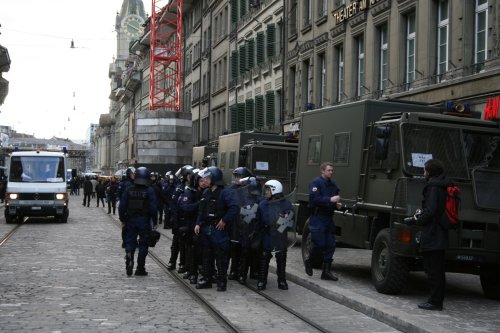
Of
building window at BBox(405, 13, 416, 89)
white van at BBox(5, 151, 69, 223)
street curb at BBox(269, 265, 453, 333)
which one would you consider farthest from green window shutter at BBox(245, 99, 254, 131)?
street curb at BBox(269, 265, 453, 333)

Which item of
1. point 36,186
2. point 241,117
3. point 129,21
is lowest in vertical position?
point 36,186

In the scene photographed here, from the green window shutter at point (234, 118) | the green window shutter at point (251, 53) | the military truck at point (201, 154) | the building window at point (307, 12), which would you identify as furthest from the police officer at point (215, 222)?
the green window shutter at point (234, 118)

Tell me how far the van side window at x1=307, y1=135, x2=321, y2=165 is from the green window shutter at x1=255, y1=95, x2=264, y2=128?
25.2 m

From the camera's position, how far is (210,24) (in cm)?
5653

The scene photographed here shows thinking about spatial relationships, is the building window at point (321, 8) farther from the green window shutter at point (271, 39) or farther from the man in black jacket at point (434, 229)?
the man in black jacket at point (434, 229)

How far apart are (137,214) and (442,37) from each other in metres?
11.9

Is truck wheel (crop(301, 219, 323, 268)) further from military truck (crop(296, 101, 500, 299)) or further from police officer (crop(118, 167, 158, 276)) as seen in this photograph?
police officer (crop(118, 167, 158, 276))

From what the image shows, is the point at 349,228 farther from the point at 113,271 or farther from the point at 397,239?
the point at 113,271

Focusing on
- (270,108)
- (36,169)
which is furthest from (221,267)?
(270,108)

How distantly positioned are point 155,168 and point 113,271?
2050 centimetres

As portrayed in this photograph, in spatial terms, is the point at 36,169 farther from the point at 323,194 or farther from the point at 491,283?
the point at 491,283

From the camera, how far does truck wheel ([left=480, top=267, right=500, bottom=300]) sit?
1176cm

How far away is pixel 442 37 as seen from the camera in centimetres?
2250

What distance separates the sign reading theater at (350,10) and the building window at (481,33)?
21.5 ft
